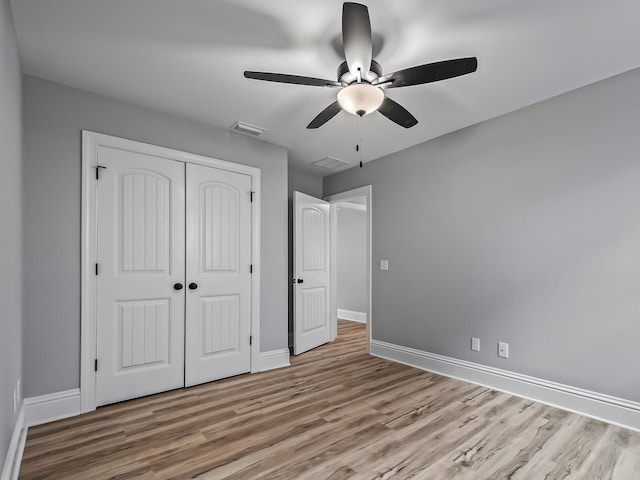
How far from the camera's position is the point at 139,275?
111 inches

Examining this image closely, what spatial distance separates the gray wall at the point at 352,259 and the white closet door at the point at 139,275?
3945 millimetres

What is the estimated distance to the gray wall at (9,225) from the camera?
60.2 inches

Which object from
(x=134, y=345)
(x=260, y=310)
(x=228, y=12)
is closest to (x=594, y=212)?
(x=228, y=12)

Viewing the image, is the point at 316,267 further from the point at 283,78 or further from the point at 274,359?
the point at 283,78

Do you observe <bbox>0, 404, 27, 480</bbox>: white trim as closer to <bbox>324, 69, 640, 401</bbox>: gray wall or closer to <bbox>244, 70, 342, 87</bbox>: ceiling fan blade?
<bbox>244, 70, 342, 87</bbox>: ceiling fan blade

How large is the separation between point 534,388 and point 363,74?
2829mm

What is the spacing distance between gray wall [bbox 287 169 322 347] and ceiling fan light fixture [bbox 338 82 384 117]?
254 cm

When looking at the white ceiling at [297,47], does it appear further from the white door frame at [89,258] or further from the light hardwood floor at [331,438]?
the light hardwood floor at [331,438]

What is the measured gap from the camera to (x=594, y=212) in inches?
97.8

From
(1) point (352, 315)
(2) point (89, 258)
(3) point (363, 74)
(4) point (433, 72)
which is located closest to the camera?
(4) point (433, 72)

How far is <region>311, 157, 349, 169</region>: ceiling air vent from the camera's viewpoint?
426cm

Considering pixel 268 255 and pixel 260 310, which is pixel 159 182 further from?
pixel 260 310

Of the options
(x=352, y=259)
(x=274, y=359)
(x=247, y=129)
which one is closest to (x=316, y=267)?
(x=274, y=359)

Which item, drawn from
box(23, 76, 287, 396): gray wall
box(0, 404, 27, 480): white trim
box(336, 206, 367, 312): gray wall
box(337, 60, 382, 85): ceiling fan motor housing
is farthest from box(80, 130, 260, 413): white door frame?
box(336, 206, 367, 312): gray wall
